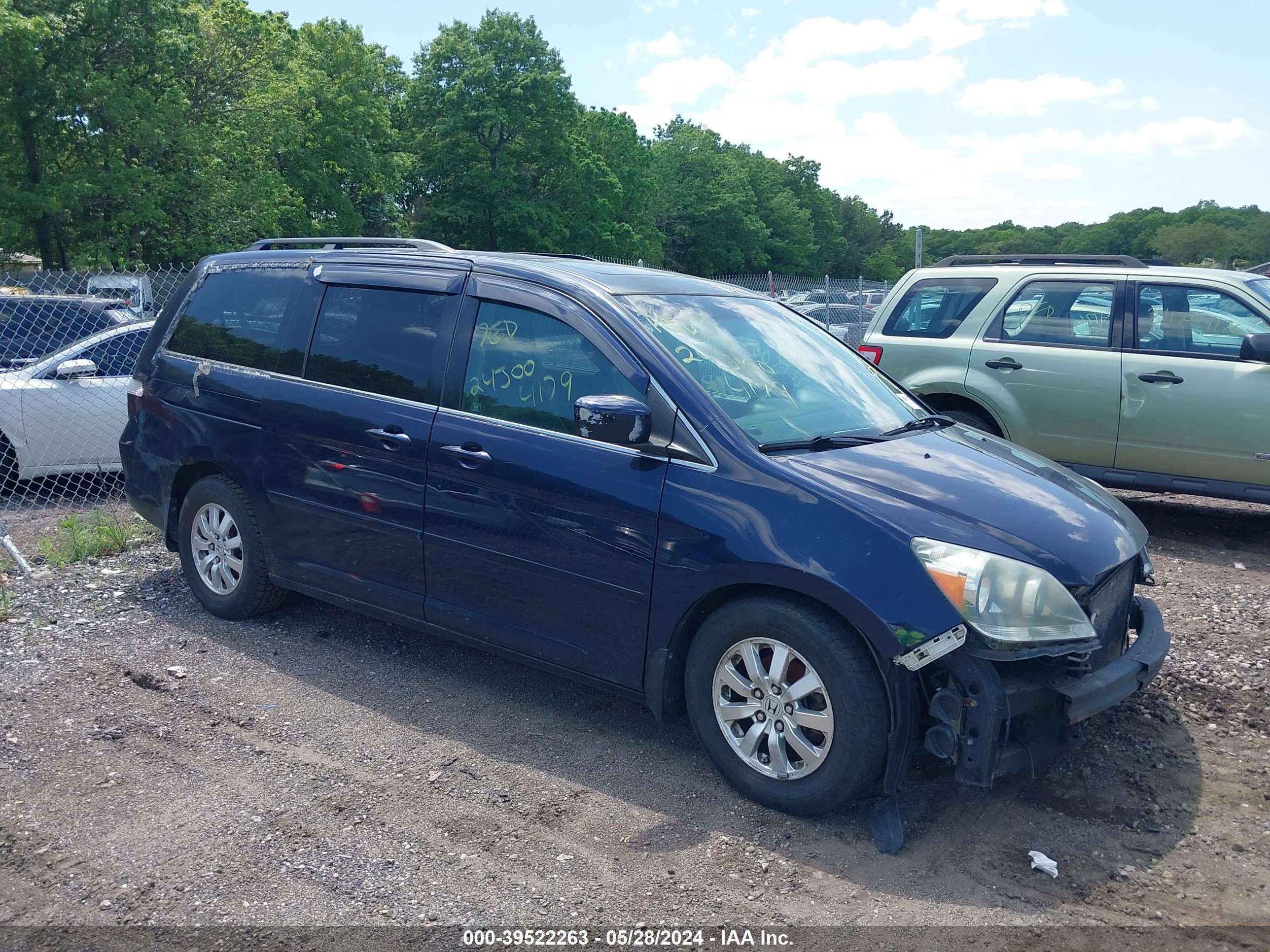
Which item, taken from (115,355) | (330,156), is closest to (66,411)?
(115,355)

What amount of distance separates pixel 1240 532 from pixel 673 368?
5836mm

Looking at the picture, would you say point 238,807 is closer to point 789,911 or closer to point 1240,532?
point 789,911

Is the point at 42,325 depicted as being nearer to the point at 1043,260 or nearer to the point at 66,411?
the point at 66,411

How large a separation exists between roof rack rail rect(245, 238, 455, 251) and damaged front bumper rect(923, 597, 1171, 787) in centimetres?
316

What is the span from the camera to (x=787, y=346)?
15.9 feet

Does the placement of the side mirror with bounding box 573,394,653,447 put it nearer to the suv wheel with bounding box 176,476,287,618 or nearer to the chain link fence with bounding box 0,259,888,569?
the suv wheel with bounding box 176,476,287,618

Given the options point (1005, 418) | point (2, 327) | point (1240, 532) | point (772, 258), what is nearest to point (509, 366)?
point (1005, 418)

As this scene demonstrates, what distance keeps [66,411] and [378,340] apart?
235 inches

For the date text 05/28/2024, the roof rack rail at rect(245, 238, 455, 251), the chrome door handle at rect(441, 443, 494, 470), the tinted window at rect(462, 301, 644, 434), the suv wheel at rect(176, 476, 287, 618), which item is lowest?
the date text 05/28/2024

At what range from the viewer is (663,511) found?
389 centimetres

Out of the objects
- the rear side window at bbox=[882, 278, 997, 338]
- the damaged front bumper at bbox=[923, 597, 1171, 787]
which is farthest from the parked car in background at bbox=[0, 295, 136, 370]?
the damaged front bumper at bbox=[923, 597, 1171, 787]

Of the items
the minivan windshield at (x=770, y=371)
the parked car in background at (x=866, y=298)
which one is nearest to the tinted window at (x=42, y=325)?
the minivan windshield at (x=770, y=371)

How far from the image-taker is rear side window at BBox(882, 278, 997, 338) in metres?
8.41

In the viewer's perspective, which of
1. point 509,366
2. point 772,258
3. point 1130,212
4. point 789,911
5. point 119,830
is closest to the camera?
point 789,911
